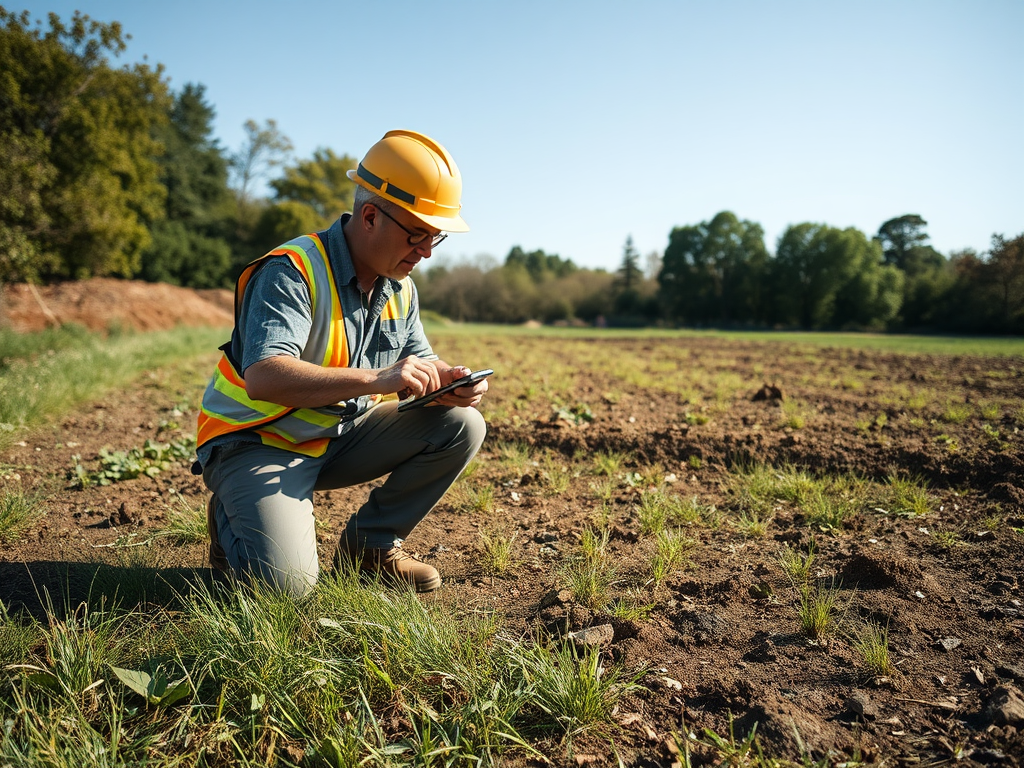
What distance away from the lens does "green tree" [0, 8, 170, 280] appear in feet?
54.3

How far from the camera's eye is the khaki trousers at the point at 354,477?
2604 mm

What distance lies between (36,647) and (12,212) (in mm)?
18780

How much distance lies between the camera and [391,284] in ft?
10.2

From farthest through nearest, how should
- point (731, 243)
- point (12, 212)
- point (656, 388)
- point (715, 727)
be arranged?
point (731, 243) → point (12, 212) → point (656, 388) → point (715, 727)

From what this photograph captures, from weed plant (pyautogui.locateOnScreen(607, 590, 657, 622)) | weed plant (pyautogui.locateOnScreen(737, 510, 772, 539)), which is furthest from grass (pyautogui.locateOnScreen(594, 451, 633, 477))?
weed plant (pyautogui.locateOnScreen(607, 590, 657, 622))

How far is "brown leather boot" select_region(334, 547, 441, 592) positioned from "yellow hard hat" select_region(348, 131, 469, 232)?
1571 millimetres

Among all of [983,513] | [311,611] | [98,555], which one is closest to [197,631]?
[311,611]

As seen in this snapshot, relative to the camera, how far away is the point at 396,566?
2951mm

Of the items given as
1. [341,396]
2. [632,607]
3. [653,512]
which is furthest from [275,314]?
[653,512]

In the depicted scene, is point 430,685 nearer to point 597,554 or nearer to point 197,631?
point 197,631

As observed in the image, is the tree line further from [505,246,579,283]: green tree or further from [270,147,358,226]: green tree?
[505,246,579,283]: green tree

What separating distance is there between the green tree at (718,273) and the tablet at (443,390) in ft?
164

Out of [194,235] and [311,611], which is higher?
[194,235]

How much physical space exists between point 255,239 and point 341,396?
48343 millimetres
